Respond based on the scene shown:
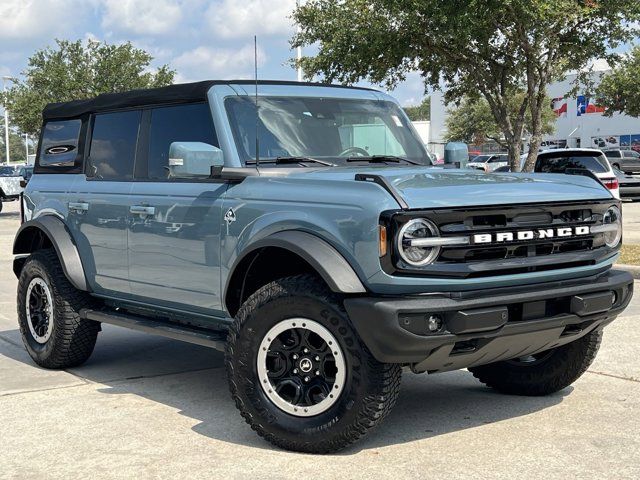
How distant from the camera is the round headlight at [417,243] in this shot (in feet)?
14.4

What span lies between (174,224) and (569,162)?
1571 centimetres

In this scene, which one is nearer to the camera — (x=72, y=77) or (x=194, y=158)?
(x=194, y=158)

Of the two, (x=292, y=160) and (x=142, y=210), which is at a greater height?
(x=292, y=160)

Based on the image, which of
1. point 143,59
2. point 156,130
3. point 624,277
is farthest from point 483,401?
point 143,59

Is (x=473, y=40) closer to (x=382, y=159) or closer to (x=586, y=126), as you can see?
(x=382, y=159)

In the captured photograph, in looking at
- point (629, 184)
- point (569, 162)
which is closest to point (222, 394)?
point (569, 162)

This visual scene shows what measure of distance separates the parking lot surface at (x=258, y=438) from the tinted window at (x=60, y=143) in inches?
60.4

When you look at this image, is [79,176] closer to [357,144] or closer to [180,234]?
[180,234]

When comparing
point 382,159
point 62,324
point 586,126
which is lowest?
point 62,324

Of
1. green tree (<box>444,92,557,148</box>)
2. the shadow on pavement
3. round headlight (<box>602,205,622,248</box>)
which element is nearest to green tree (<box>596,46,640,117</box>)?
green tree (<box>444,92,557,148</box>)

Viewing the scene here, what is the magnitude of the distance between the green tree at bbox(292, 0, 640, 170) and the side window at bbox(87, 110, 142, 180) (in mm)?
12225

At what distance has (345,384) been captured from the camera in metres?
4.55

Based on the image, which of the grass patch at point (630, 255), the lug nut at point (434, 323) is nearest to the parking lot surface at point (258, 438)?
the lug nut at point (434, 323)

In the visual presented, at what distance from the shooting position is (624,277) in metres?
5.22
